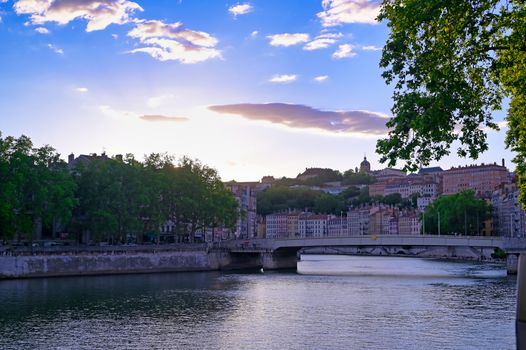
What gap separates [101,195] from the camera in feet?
264

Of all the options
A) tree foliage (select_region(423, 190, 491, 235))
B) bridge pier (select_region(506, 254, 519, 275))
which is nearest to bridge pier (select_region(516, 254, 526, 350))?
bridge pier (select_region(506, 254, 519, 275))

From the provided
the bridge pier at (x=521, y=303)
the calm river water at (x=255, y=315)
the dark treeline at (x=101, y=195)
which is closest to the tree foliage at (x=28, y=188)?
the dark treeline at (x=101, y=195)

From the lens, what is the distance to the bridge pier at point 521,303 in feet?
72.3

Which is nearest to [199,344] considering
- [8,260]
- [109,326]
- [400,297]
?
[109,326]

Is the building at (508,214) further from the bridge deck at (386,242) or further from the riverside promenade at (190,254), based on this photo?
the bridge deck at (386,242)

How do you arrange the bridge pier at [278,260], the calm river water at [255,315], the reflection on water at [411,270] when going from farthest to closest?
the bridge pier at [278,260]
the reflection on water at [411,270]
the calm river water at [255,315]

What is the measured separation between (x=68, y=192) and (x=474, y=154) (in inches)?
2331

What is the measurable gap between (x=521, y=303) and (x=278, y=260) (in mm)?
73758

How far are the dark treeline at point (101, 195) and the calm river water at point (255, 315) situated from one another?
933cm

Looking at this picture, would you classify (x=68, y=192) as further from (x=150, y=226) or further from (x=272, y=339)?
(x=272, y=339)

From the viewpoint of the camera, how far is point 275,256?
9556 centimetres

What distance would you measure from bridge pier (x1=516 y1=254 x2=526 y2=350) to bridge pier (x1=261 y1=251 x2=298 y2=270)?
70721 mm

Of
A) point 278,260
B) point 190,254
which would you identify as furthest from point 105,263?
point 278,260

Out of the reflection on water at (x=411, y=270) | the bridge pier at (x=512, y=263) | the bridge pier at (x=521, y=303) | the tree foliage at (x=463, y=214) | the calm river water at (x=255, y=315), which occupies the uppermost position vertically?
the tree foliage at (x=463, y=214)
